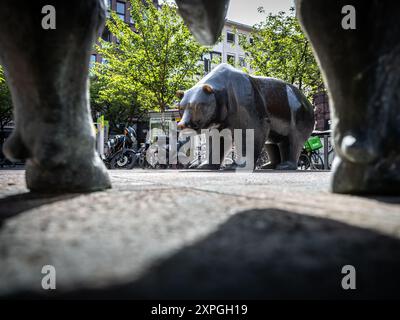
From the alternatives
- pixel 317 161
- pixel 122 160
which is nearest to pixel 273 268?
pixel 317 161

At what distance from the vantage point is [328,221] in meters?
0.62

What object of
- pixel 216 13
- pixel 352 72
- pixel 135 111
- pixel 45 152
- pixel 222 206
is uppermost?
pixel 135 111

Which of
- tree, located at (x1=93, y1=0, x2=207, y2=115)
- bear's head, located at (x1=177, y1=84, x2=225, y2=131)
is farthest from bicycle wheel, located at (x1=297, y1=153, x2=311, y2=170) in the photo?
tree, located at (x1=93, y1=0, x2=207, y2=115)

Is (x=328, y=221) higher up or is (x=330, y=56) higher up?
(x=330, y=56)

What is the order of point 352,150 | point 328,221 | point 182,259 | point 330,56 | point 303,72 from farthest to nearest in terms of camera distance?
point 303,72 < point 330,56 < point 352,150 < point 328,221 < point 182,259

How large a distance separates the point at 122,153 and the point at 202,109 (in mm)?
6707

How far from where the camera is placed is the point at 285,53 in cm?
1394

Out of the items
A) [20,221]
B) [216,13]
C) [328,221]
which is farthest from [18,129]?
[328,221]

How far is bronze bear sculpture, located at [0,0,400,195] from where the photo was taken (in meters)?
1.04

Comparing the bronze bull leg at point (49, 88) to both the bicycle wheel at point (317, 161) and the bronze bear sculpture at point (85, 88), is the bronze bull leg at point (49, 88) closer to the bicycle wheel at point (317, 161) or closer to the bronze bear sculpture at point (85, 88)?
the bronze bear sculpture at point (85, 88)

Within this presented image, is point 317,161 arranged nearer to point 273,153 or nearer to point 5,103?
point 273,153

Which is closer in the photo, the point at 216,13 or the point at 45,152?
the point at 45,152

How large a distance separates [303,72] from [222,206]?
45.7ft

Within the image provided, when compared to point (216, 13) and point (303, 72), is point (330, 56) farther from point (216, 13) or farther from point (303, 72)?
point (303, 72)
